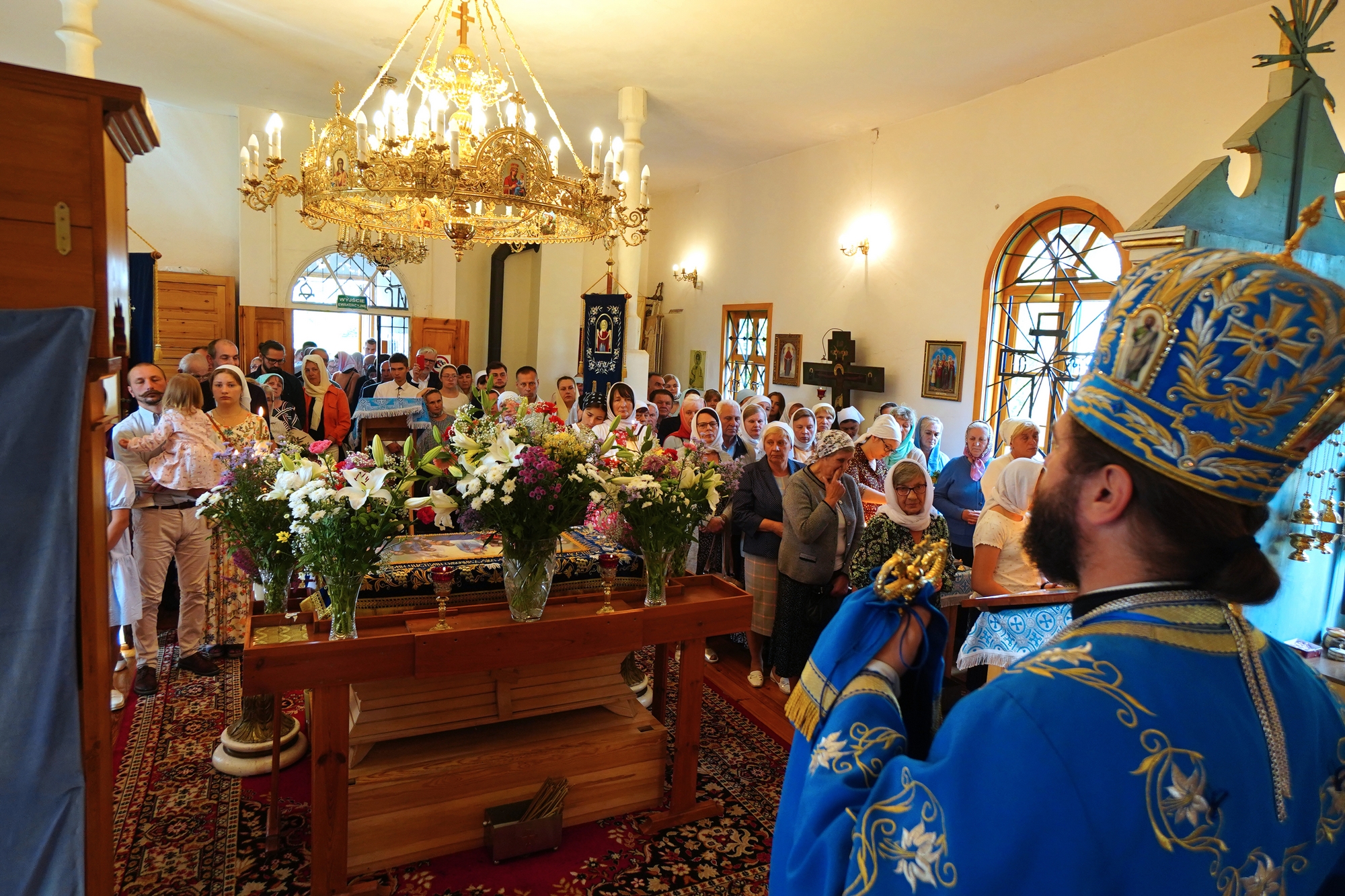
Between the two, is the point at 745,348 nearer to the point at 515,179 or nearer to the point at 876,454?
the point at 876,454

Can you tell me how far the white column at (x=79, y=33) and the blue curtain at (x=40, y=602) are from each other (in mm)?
7814

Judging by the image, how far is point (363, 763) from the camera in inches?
127

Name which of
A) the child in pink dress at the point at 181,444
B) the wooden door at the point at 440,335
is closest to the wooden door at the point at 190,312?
the wooden door at the point at 440,335

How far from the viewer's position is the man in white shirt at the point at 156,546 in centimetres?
464

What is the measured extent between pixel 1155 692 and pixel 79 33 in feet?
33.9

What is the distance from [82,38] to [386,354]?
6.94 metres

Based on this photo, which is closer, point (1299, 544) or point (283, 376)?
point (1299, 544)

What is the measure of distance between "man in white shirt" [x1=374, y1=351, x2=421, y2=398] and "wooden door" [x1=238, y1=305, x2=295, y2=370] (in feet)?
13.4

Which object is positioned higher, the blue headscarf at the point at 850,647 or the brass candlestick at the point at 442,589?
the blue headscarf at the point at 850,647

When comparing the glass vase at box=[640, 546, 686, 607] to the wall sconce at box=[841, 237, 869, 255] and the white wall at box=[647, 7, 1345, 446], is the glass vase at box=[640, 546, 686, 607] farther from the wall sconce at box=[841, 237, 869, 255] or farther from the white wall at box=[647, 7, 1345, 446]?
the wall sconce at box=[841, 237, 869, 255]

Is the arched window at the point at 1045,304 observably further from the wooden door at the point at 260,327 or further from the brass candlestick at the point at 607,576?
the wooden door at the point at 260,327

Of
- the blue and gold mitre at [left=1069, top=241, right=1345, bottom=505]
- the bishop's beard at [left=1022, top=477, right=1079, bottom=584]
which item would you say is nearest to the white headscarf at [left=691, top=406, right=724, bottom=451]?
the bishop's beard at [left=1022, top=477, right=1079, bottom=584]

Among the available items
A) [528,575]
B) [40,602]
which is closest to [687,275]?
[528,575]

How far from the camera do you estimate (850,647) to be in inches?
51.6
